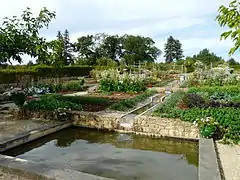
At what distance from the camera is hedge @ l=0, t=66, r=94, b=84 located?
18672mm

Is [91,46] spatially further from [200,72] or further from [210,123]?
[210,123]

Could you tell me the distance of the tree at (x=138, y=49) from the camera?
59.4 metres

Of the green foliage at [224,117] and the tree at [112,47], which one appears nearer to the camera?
the green foliage at [224,117]

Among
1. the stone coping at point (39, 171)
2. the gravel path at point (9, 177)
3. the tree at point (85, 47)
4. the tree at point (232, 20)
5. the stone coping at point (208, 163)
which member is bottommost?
the stone coping at point (208, 163)

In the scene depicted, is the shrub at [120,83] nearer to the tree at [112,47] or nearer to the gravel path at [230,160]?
the gravel path at [230,160]

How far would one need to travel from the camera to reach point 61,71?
26266 millimetres

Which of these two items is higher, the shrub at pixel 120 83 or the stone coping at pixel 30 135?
the shrub at pixel 120 83

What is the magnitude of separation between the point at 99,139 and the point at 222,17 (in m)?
5.61

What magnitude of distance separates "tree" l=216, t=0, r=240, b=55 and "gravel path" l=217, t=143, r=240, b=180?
3.10m

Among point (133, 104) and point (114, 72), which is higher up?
point (114, 72)

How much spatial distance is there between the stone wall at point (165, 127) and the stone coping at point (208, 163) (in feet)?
3.29

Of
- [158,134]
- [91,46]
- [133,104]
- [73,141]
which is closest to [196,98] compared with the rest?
[158,134]

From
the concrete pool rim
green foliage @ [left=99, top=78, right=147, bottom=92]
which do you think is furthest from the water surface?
green foliage @ [left=99, top=78, right=147, bottom=92]

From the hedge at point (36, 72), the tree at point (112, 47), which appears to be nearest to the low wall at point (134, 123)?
the hedge at point (36, 72)
